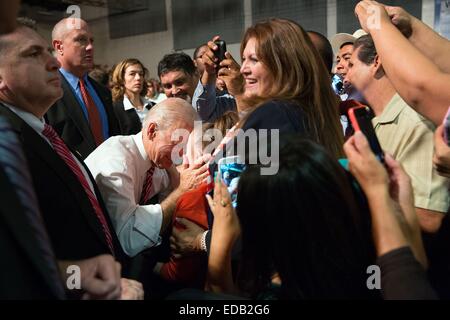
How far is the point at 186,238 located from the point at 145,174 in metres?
0.35

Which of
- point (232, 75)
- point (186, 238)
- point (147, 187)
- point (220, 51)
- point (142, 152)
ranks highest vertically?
point (220, 51)

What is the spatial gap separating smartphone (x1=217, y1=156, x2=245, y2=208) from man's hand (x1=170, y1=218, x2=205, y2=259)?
1.09ft

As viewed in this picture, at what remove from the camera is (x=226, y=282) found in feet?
3.40

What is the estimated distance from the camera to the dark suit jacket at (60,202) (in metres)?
0.96

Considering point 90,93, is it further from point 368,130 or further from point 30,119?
point 368,130

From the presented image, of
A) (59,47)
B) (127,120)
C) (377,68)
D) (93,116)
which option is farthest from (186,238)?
(127,120)

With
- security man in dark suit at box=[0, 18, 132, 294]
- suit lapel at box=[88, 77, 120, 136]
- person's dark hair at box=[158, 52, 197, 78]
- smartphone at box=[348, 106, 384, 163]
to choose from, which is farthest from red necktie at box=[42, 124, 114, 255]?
person's dark hair at box=[158, 52, 197, 78]

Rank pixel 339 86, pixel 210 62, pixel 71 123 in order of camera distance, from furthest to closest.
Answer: pixel 339 86
pixel 210 62
pixel 71 123

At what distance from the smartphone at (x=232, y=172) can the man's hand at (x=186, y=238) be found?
0.33 metres

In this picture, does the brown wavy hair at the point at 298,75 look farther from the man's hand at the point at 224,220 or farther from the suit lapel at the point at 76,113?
the suit lapel at the point at 76,113

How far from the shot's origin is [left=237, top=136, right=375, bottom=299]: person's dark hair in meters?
0.73

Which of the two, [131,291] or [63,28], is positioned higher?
[63,28]

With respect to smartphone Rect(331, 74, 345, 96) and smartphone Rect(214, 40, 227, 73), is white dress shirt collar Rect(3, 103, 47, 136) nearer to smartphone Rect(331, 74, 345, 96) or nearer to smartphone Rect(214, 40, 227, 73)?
smartphone Rect(214, 40, 227, 73)

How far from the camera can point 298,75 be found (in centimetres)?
119
